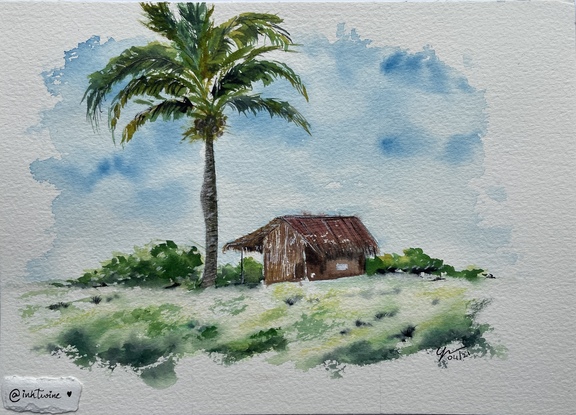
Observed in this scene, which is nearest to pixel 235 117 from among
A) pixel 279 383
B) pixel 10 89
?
pixel 10 89

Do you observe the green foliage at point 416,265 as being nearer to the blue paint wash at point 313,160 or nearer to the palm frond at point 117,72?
the blue paint wash at point 313,160

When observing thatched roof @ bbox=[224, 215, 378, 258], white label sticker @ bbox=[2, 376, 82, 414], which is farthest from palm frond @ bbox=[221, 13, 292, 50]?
white label sticker @ bbox=[2, 376, 82, 414]

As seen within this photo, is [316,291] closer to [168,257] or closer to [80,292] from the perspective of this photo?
[168,257]

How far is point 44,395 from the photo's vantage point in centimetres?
310

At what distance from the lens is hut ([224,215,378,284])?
3221 mm

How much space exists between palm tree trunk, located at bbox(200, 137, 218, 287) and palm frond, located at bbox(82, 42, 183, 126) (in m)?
0.58


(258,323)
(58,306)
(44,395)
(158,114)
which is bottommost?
(44,395)

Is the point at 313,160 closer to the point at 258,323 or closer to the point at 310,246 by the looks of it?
the point at 310,246

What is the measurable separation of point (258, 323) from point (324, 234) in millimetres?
640

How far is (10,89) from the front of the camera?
3.23m

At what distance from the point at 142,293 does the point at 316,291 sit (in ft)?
3.32

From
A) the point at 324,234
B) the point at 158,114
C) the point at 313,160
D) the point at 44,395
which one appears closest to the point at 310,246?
the point at 324,234
